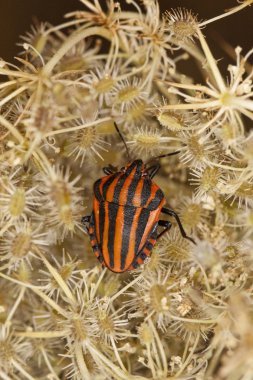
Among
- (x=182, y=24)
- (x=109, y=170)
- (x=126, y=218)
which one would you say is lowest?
(x=126, y=218)

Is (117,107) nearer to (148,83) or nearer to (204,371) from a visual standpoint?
(148,83)

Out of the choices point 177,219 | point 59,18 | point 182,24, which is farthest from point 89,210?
point 59,18

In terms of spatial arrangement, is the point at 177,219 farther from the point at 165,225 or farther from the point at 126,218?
the point at 126,218

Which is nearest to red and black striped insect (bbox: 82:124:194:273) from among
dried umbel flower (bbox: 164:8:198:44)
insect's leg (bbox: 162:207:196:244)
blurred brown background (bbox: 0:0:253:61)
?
insect's leg (bbox: 162:207:196:244)

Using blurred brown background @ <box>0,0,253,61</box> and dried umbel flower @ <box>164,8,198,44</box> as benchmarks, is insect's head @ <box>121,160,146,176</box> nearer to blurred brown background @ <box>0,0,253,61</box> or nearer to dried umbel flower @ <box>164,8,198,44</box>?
dried umbel flower @ <box>164,8,198,44</box>

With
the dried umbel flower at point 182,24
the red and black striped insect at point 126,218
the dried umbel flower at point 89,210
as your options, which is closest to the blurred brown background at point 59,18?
the dried umbel flower at point 89,210

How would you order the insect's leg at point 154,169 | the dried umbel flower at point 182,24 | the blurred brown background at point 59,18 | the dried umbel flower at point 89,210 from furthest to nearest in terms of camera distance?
the blurred brown background at point 59,18 → the insect's leg at point 154,169 → the dried umbel flower at point 182,24 → the dried umbel flower at point 89,210

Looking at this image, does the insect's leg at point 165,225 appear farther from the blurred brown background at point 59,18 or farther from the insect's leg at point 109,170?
the blurred brown background at point 59,18
